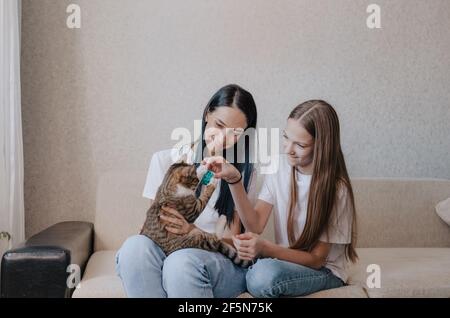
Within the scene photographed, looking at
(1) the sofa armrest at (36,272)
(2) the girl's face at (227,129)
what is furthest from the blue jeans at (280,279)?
(1) the sofa armrest at (36,272)

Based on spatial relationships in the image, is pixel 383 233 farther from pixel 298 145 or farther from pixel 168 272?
pixel 168 272

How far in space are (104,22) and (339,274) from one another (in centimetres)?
142

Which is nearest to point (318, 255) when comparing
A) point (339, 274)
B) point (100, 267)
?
point (339, 274)

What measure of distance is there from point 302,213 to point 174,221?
39cm

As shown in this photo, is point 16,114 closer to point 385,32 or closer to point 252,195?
point 252,195

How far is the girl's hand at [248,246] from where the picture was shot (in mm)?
1396

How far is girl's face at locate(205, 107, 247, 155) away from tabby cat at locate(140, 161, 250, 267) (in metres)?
0.10

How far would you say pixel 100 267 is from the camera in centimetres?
167

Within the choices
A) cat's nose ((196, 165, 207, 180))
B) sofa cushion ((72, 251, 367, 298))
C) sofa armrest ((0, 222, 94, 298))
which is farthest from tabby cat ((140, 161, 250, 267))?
sofa armrest ((0, 222, 94, 298))

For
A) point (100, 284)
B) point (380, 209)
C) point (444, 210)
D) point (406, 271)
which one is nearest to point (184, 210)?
point (100, 284)

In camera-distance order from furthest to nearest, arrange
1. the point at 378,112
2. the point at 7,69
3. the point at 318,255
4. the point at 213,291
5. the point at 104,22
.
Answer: the point at 378,112
the point at 104,22
the point at 7,69
the point at 318,255
the point at 213,291

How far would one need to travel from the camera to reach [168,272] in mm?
1302

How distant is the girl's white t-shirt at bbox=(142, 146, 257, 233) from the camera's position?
1.47 meters

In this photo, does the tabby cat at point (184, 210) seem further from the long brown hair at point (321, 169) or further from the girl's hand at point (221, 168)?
the long brown hair at point (321, 169)
